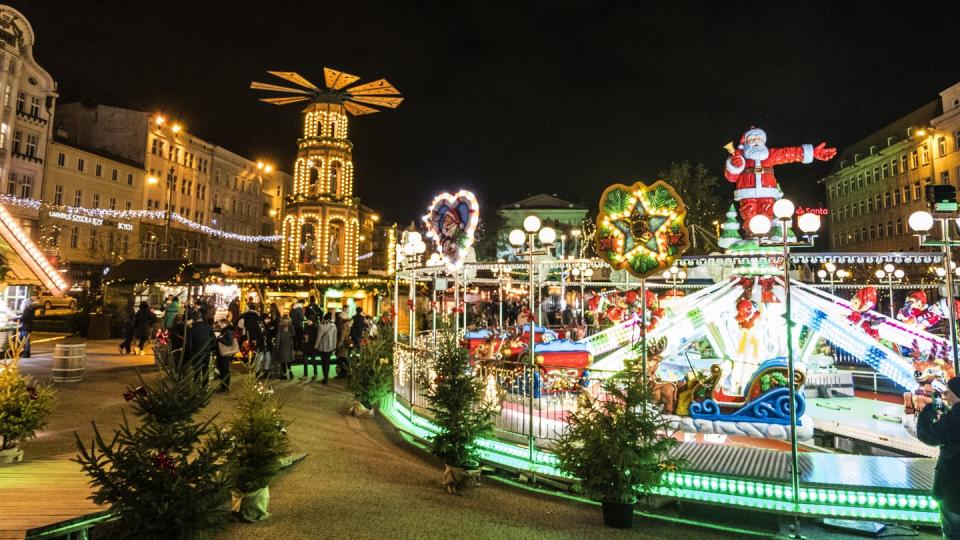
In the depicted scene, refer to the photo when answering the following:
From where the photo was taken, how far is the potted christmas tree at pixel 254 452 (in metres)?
5.50

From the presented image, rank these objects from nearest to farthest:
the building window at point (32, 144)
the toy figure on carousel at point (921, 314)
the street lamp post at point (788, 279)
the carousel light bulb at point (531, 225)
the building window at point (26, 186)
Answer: the street lamp post at point (788, 279), the carousel light bulb at point (531, 225), the toy figure on carousel at point (921, 314), the building window at point (26, 186), the building window at point (32, 144)

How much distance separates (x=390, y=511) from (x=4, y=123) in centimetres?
3918

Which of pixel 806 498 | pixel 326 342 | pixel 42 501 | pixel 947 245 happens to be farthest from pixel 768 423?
pixel 326 342

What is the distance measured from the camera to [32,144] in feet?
111

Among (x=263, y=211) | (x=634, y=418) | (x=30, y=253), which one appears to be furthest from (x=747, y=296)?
(x=263, y=211)

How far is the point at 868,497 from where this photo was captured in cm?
566

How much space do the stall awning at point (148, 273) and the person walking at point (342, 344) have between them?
10.2m

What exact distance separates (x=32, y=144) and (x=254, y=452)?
130 feet

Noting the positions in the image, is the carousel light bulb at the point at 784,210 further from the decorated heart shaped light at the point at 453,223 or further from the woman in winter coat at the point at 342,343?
the woman in winter coat at the point at 342,343

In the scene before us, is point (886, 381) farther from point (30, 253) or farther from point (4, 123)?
point (4, 123)

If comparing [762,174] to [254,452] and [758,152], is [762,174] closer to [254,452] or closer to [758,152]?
[758,152]

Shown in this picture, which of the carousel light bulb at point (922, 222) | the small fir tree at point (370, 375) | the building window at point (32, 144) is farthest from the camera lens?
the building window at point (32, 144)

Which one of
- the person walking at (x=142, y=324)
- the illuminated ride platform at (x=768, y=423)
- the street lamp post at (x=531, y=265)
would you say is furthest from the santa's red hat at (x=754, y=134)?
the person walking at (x=142, y=324)

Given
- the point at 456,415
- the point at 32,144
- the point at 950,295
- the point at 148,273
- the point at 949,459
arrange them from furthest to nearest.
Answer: the point at 32,144 → the point at 148,273 → the point at 456,415 → the point at 950,295 → the point at 949,459
